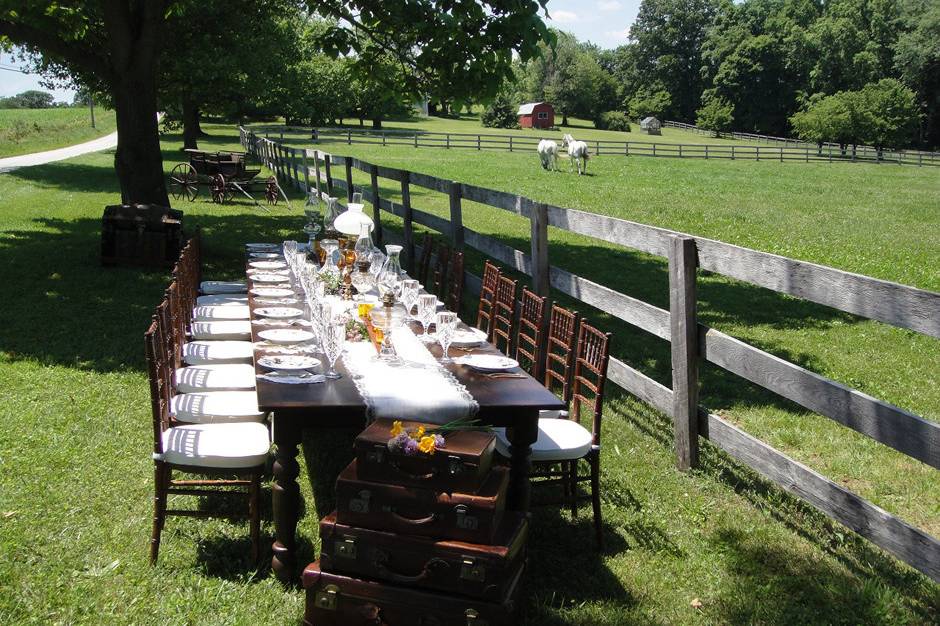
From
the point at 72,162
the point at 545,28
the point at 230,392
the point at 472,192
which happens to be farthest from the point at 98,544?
the point at 72,162

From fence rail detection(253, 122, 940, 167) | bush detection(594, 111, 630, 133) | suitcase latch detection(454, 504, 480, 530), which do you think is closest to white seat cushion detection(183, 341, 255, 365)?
suitcase latch detection(454, 504, 480, 530)

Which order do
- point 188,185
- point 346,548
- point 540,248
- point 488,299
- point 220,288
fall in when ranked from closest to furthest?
point 346,548 → point 488,299 → point 540,248 → point 220,288 → point 188,185

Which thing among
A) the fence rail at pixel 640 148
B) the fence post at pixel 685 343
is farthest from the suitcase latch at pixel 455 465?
the fence rail at pixel 640 148

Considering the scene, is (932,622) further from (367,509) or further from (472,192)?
(472,192)

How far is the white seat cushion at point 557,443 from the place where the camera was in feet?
13.9

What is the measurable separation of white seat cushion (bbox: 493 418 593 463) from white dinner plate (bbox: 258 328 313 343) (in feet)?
3.81

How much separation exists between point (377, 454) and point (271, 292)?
304 cm

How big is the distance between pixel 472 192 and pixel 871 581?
5597mm

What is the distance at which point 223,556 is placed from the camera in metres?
4.17

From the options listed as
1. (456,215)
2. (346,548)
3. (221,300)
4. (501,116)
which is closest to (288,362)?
(346,548)

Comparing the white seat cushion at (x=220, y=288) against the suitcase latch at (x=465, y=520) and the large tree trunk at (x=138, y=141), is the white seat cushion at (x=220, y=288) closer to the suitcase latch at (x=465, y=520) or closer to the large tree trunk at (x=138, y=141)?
the large tree trunk at (x=138, y=141)

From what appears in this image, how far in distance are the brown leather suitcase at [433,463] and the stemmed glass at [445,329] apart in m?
1.07

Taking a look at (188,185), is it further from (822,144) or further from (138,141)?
(822,144)

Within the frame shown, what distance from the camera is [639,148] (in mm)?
47906
